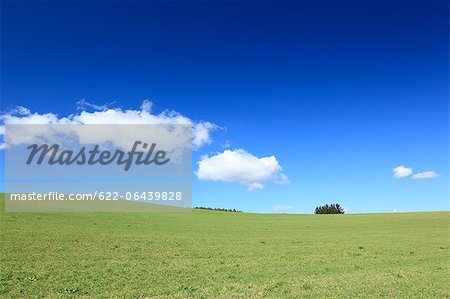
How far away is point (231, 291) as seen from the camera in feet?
60.8

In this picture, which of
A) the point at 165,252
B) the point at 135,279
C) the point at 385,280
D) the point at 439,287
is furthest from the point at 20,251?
the point at 439,287

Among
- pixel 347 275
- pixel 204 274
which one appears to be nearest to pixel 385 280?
pixel 347 275

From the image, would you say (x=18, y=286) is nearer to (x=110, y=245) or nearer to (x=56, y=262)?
(x=56, y=262)

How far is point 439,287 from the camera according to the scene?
20188 millimetres

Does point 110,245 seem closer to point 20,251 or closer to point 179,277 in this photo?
point 20,251

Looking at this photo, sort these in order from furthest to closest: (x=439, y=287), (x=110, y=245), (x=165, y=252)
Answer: (x=110, y=245) → (x=165, y=252) → (x=439, y=287)

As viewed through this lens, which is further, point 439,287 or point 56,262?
point 56,262

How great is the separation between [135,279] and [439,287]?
48.8ft

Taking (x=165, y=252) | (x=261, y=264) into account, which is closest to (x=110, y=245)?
(x=165, y=252)

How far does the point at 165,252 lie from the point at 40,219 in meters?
29.6

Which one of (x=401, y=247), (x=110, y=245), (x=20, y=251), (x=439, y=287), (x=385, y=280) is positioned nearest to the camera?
(x=439, y=287)

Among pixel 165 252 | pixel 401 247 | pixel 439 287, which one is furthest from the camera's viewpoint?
pixel 401 247

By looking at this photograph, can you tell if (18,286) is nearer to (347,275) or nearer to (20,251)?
(20,251)

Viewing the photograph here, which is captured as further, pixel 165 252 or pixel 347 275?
pixel 165 252
